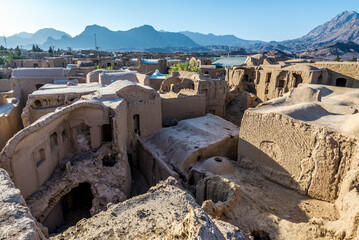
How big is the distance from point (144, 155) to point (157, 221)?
796cm

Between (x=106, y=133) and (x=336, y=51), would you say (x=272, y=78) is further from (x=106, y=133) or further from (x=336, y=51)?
(x=336, y=51)

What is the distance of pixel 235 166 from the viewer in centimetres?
1144

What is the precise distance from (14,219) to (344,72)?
2246 centimetres

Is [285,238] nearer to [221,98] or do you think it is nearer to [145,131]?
[145,131]

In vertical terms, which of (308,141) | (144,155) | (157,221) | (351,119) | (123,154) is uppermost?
(351,119)

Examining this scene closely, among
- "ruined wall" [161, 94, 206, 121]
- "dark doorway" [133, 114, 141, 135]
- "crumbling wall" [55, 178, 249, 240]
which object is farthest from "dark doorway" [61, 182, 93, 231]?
"ruined wall" [161, 94, 206, 121]

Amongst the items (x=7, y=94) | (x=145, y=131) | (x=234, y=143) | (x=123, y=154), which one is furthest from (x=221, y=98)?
(x=7, y=94)

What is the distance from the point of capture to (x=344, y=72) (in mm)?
18797

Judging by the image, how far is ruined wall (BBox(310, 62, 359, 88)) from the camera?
18.1 meters

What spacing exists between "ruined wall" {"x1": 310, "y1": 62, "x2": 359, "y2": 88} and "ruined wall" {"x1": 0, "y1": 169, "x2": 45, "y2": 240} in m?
21.9

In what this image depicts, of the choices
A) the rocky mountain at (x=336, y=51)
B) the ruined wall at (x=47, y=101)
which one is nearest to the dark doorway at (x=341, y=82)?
the ruined wall at (x=47, y=101)

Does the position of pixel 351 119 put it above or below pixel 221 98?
above

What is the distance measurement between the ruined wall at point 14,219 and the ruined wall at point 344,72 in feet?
71.8

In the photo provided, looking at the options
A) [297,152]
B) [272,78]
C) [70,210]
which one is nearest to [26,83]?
[70,210]
